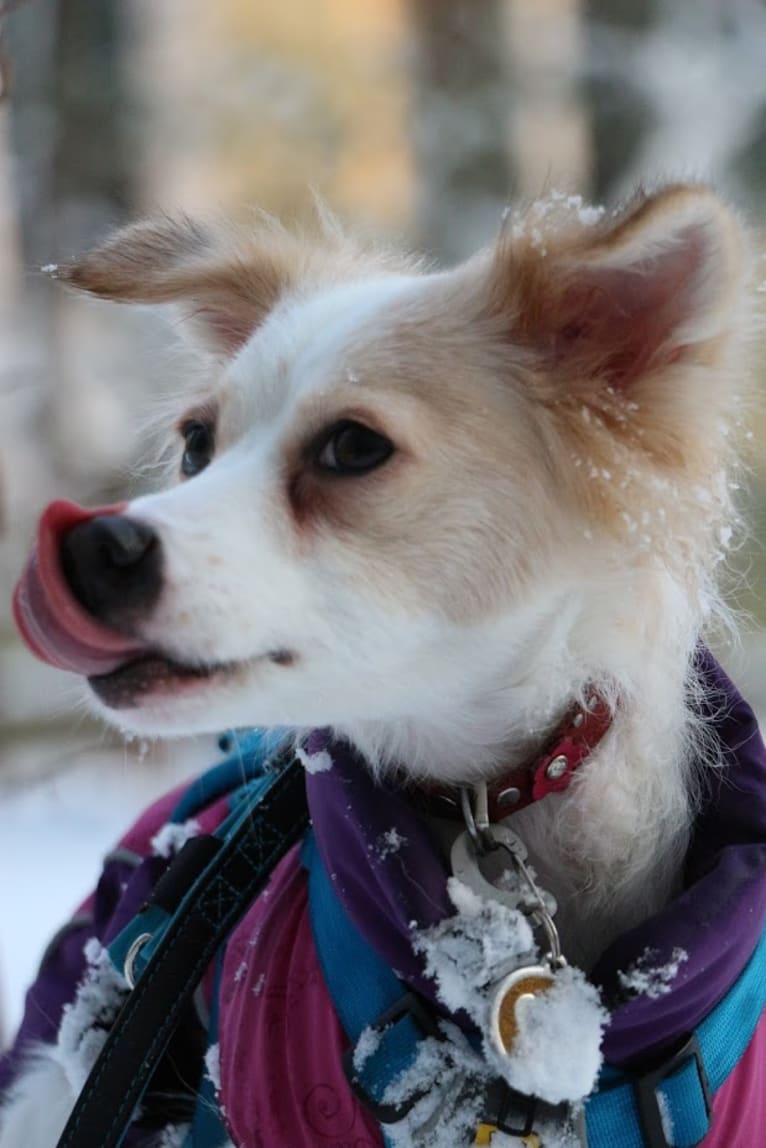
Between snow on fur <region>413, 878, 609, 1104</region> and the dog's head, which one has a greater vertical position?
the dog's head

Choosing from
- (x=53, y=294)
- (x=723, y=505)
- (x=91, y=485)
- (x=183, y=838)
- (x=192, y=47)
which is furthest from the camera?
(x=192, y=47)

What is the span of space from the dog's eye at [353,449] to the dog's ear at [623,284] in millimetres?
249

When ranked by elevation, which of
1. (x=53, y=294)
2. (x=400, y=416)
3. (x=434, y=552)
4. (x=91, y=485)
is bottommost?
(x=91, y=485)

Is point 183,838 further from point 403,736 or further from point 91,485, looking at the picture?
point 91,485

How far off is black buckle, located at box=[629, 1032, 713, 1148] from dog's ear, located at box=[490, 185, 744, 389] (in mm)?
702

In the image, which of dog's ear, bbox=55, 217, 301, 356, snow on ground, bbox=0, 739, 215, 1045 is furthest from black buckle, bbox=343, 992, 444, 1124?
snow on ground, bbox=0, 739, 215, 1045

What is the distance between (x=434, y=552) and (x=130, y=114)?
4.47 meters

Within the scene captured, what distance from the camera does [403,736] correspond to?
1.34 m

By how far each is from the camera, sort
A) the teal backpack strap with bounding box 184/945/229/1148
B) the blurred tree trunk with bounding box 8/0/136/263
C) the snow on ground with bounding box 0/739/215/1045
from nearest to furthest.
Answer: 1. the teal backpack strap with bounding box 184/945/229/1148
2. the snow on ground with bounding box 0/739/215/1045
3. the blurred tree trunk with bounding box 8/0/136/263

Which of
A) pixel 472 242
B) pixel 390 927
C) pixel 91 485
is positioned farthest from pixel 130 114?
pixel 390 927

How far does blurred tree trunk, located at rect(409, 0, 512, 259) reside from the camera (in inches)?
196

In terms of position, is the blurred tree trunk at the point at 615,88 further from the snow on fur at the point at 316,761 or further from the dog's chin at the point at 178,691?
the dog's chin at the point at 178,691

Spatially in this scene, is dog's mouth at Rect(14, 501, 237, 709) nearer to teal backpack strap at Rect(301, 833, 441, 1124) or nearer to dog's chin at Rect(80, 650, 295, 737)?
dog's chin at Rect(80, 650, 295, 737)

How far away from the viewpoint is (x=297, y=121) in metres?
4.96
